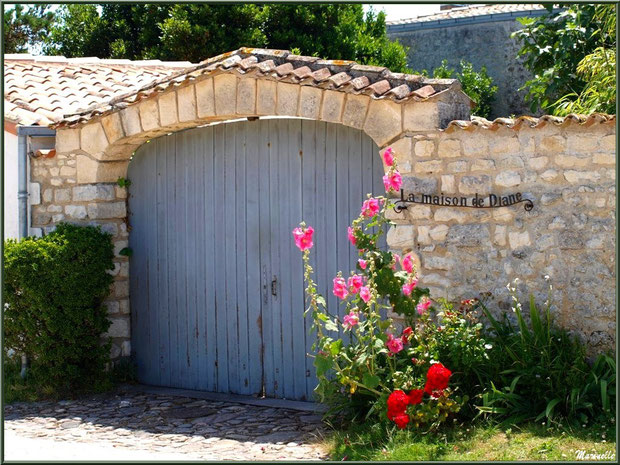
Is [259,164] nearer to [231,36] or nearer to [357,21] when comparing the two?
[231,36]

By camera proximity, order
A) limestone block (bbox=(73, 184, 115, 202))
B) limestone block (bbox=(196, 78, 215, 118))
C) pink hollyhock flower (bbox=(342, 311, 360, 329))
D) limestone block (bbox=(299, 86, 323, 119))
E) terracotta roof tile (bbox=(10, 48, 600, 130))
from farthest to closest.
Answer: limestone block (bbox=(73, 184, 115, 202)), limestone block (bbox=(196, 78, 215, 118)), limestone block (bbox=(299, 86, 323, 119)), terracotta roof tile (bbox=(10, 48, 600, 130)), pink hollyhock flower (bbox=(342, 311, 360, 329))

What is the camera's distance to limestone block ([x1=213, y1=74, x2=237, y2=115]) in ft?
25.3

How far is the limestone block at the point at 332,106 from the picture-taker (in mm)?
7199

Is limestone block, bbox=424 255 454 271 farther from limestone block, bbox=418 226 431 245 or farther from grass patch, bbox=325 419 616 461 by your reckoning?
grass patch, bbox=325 419 616 461

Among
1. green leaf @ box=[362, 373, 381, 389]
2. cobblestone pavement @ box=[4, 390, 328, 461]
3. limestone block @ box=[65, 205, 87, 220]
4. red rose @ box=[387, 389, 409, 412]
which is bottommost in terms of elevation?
cobblestone pavement @ box=[4, 390, 328, 461]

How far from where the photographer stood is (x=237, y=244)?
26.9 ft

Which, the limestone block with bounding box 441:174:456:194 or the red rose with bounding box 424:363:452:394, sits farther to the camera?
the limestone block with bounding box 441:174:456:194

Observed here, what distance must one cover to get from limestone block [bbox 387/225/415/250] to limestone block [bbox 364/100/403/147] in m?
0.67

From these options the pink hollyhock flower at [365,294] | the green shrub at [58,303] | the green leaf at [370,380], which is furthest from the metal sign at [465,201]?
the green shrub at [58,303]

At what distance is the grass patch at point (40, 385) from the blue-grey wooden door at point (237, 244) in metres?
0.27

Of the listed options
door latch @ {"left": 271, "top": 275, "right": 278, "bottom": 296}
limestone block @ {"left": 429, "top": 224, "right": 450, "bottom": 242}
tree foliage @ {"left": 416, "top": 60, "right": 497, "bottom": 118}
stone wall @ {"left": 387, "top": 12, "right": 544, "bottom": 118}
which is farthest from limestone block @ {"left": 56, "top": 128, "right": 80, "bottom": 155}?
stone wall @ {"left": 387, "top": 12, "right": 544, "bottom": 118}

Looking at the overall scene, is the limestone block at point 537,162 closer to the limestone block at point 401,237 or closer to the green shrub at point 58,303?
the limestone block at point 401,237

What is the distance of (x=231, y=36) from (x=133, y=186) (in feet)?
24.0

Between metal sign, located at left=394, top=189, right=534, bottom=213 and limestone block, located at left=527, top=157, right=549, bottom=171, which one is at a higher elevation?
limestone block, located at left=527, top=157, right=549, bottom=171
